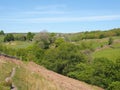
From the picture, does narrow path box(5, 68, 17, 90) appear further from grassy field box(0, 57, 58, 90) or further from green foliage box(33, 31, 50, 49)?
green foliage box(33, 31, 50, 49)

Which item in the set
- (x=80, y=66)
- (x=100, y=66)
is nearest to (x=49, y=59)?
(x=80, y=66)

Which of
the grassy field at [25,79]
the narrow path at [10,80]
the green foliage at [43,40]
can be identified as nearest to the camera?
the narrow path at [10,80]

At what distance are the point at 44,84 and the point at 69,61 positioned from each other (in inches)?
1755

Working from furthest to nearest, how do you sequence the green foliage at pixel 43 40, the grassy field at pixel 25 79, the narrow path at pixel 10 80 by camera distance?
the green foliage at pixel 43 40
the grassy field at pixel 25 79
the narrow path at pixel 10 80

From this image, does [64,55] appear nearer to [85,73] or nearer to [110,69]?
[85,73]

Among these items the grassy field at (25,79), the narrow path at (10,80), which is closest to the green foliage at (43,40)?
the grassy field at (25,79)

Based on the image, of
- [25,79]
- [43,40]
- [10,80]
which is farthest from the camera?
[43,40]

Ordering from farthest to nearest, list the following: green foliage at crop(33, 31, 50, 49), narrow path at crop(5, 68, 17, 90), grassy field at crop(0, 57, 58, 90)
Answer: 1. green foliage at crop(33, 31, 50, 49)
2. grassy field at crop(0, 57, 58, 90)
3. narrow path at crop(5, 68, 17, 90)

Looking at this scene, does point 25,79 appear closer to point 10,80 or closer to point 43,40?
point 10,80

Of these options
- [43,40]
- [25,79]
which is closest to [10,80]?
[25,79]

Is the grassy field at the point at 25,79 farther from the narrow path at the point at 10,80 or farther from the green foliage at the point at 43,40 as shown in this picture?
the green foliage at the point at 43,40

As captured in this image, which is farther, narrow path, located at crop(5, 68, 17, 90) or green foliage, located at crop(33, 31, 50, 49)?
green foliage, located at crop(33, 31, 50, 49)

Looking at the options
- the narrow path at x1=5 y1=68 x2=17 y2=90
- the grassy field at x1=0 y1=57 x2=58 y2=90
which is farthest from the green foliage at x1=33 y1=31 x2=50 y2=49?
the narrow path at x1=5 y1=68 x2=17 y2=90

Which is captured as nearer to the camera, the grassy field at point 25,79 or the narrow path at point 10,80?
the narrow path at point 10,80
